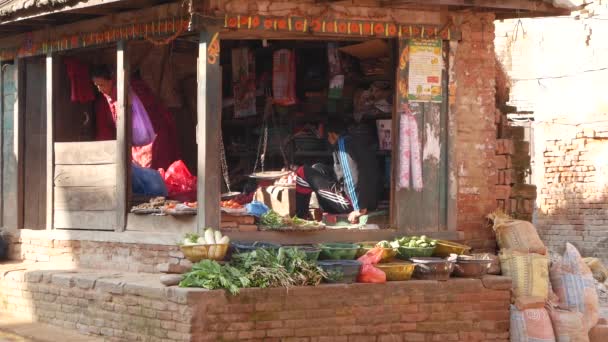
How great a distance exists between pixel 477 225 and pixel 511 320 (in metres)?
1.33

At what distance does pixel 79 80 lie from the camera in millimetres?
11156

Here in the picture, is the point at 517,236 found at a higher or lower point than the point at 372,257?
higher

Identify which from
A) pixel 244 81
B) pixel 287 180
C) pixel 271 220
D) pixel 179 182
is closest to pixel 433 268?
pixel 271 220

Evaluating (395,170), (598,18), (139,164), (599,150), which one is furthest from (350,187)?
(598,18)

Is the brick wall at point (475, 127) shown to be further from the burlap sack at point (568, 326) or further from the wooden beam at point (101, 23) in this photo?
the wooden beam at point (101, 23)

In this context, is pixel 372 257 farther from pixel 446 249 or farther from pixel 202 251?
pixel 202 251

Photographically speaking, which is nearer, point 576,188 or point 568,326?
point 568,326

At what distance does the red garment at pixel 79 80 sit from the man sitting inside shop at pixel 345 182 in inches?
104

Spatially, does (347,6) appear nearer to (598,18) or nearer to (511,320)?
(511,320)

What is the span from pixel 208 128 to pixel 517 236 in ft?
11.4

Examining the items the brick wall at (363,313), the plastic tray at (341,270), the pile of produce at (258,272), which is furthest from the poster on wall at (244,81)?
the brick wall at (363,313)

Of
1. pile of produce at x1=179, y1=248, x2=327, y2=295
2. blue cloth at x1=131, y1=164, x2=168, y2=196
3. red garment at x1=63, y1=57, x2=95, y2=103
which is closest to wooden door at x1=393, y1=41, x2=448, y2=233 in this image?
pile of produce at x1=179, y1=248, x2=327, y2=295

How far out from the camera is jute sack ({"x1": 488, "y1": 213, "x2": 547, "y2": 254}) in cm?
1005

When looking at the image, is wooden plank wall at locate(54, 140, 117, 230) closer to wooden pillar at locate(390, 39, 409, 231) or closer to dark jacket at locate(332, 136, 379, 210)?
dark jacket at locate(332, 136, 379, 210)
